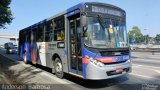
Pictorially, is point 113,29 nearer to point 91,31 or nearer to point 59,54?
point 91,31

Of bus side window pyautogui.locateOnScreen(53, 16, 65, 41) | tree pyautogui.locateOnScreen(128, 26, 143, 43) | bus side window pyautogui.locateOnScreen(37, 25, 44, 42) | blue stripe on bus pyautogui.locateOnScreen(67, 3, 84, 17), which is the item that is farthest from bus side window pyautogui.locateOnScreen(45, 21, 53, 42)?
tree pyautogui.locateOnScreen(128, 26, 143, 43)

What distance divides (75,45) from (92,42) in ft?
3.61

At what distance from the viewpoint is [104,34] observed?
8.85 metres

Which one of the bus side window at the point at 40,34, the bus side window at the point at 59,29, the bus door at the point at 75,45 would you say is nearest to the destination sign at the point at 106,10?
the bus door at the point at 75,45

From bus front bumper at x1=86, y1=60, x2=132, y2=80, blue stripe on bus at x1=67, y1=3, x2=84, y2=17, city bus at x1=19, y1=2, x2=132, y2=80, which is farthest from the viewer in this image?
blue stripe on bus at x1=67, y1=3, x2=84, y2=17

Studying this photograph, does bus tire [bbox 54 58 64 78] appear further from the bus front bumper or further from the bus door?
the bus front bumper

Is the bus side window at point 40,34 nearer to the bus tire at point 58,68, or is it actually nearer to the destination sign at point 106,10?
the bus tire at point 58,68

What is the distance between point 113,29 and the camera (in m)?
9.20

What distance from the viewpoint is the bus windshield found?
28.1ft

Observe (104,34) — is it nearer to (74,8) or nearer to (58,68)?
(74,8)

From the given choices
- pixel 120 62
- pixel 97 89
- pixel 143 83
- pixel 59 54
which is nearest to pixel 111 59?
pixel 120 62

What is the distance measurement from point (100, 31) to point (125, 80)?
9.48ft

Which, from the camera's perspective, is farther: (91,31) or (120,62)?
(120,62)

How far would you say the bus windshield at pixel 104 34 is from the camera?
8.58 meters
